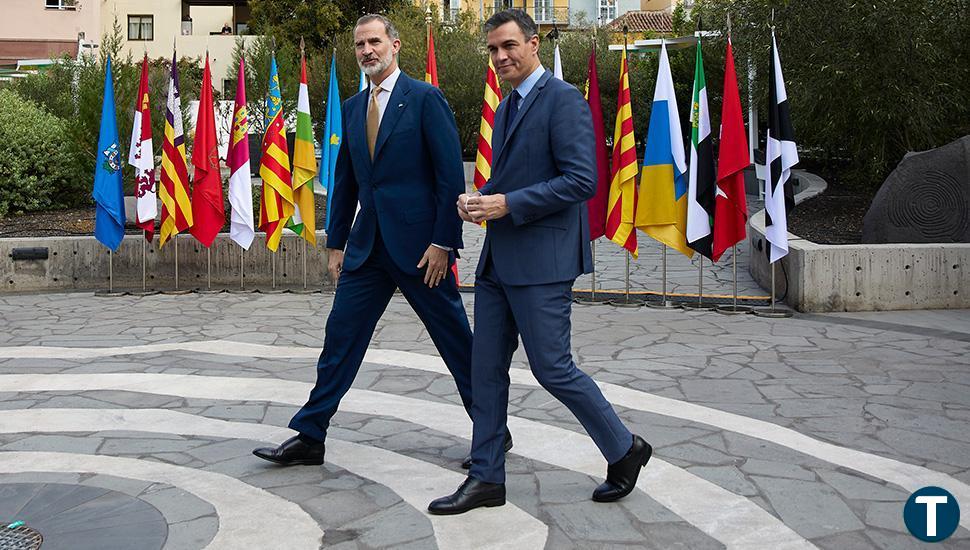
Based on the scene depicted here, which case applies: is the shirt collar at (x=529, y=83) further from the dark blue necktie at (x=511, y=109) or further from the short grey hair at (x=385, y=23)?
the short grey hair at (x=385, y=23)

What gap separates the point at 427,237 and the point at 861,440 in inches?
91.4

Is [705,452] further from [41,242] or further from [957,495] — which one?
[41,242]

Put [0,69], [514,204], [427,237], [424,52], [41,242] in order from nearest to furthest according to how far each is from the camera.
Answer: [514,204] → [427,237] → [41,242] → [424,52] → [0,69]

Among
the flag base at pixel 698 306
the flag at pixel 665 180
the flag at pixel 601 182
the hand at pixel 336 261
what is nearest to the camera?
the hand at pixel 336 261

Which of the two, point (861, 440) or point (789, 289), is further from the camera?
point (789, 289)

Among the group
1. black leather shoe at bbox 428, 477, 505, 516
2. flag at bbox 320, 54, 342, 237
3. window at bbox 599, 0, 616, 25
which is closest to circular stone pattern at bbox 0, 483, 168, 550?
black leather shoe at bbox 428, 477, 505, 516

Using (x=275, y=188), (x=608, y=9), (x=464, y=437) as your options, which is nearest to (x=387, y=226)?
(x=464, y=437)

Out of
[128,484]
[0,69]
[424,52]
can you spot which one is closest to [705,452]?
[128,484]

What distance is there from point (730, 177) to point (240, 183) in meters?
4.48

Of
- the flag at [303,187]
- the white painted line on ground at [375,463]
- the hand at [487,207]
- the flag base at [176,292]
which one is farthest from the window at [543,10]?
the hand at [487,207]

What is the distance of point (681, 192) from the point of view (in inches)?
372

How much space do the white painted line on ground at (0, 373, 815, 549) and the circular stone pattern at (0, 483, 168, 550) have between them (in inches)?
66.6

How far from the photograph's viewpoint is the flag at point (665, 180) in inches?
372

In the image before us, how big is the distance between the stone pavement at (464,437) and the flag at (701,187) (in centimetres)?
81
